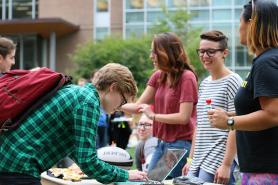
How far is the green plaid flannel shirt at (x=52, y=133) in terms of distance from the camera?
2.72 meters

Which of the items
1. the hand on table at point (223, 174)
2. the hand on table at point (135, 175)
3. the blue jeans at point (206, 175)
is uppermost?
the hand on table at point (135, 175)

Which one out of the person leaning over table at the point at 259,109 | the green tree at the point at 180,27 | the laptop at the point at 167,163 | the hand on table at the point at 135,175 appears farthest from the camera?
the green tree at the point at 180,27

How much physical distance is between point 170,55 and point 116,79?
4.76 feet

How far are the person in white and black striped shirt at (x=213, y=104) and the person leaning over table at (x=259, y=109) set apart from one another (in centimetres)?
88

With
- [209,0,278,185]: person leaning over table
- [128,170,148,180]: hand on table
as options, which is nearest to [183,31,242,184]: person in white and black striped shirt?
[128,170,148,180]: hand on table

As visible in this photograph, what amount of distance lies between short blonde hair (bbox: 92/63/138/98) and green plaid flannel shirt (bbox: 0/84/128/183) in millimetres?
137

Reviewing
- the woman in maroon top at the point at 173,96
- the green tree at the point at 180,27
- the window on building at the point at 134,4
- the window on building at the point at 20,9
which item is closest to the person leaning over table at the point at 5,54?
the woman in maroon top at the point at 173,96

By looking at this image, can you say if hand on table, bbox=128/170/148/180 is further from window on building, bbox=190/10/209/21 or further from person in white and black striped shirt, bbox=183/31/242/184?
window on building, bbox=190/10/209/21

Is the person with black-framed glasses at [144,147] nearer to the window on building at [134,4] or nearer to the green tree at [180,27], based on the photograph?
the green tree at [180,27]

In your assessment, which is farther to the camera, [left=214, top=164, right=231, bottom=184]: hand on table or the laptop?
the laptop

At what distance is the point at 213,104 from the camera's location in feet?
12.8

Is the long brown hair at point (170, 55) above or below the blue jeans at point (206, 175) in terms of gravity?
above

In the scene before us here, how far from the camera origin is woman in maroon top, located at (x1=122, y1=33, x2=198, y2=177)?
425 centimetres

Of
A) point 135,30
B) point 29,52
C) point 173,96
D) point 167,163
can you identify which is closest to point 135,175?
point 167,163
